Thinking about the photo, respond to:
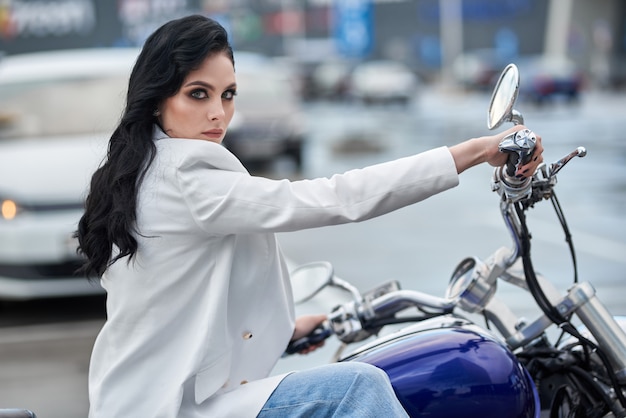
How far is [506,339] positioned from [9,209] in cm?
481

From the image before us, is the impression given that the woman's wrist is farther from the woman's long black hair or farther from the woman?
the woman's long black hair

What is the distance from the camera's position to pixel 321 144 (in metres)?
22.4

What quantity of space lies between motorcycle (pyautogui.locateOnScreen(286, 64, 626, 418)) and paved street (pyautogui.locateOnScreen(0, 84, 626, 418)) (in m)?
2.48

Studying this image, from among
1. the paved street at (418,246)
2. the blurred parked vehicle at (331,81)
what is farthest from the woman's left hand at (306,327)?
the blurred parked vehicle at (331,81)

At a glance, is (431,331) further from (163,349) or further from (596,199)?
(596,199)

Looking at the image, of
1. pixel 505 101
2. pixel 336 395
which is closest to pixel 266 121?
pixel 505 101

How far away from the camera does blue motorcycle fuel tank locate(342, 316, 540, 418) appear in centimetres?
228

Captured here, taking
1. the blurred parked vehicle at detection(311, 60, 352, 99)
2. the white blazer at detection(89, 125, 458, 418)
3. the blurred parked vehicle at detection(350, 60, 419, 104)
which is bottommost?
the blurred parked vehicle at detection(311, 60, 352, 99)

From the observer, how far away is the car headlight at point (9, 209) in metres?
6.72

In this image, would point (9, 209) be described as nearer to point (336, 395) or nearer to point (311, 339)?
point (311, 339)

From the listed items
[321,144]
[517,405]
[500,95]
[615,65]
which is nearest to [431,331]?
[517,405]

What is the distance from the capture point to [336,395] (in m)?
2.15

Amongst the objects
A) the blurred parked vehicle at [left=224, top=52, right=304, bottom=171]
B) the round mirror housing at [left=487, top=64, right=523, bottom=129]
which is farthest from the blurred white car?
the blurred parked vehicle at [left=224, top=52, right=304, bottom=171]

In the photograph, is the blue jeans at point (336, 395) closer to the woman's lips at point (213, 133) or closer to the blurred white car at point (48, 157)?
the woman's lips at point (213, 133)
